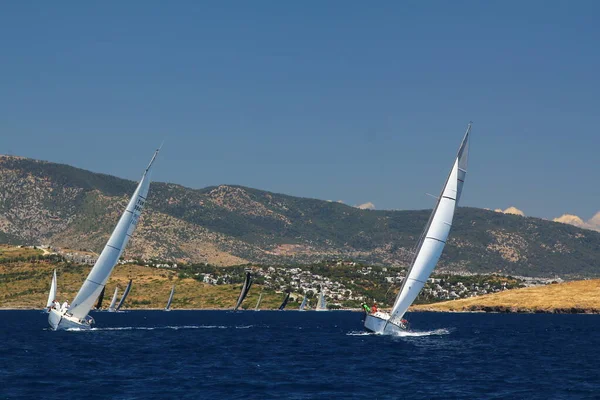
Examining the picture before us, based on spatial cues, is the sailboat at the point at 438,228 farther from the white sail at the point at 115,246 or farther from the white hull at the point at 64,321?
the white hull at the point at 64,321

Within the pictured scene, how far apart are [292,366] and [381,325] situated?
85.7 feet

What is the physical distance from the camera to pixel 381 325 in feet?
313

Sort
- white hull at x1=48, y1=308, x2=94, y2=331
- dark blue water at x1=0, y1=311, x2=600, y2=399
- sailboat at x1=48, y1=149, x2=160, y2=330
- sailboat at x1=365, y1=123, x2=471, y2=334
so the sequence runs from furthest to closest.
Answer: white hull at x1=48, y1=308, x2=94, y2=331 → sailboat at x1=48, y1=149, x2=160, y2=330 → sailboat at x1=365, y1=123, x2=471, y2=334 → dark blue water at x1=0, y1=311, x2=600, y2=399

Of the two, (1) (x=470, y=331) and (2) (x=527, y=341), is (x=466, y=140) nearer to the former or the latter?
(2) (x=527, y=341)

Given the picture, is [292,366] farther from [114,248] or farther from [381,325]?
[114,248]

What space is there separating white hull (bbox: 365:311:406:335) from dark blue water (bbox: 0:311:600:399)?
139 centimetres

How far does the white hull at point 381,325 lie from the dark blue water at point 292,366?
1394mm

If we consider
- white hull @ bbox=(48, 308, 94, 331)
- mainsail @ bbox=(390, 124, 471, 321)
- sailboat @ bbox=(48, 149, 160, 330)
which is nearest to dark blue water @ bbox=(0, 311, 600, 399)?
white hull @ bbox=(48, 308, 94, 331)

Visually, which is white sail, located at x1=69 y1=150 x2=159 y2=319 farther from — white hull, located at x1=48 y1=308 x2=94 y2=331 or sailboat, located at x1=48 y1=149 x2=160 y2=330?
white hull, located at x1=48 y1=308 x2=94 y2=331

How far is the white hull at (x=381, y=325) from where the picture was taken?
9436 centimetres

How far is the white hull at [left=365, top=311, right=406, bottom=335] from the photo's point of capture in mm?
94363

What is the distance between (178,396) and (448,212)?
4266 centimetres

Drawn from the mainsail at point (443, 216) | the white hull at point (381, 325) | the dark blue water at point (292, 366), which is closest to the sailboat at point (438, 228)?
the mainsail at point (443, 216)

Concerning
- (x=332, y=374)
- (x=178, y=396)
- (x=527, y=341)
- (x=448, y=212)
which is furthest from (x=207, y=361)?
(x=527, y=341)
